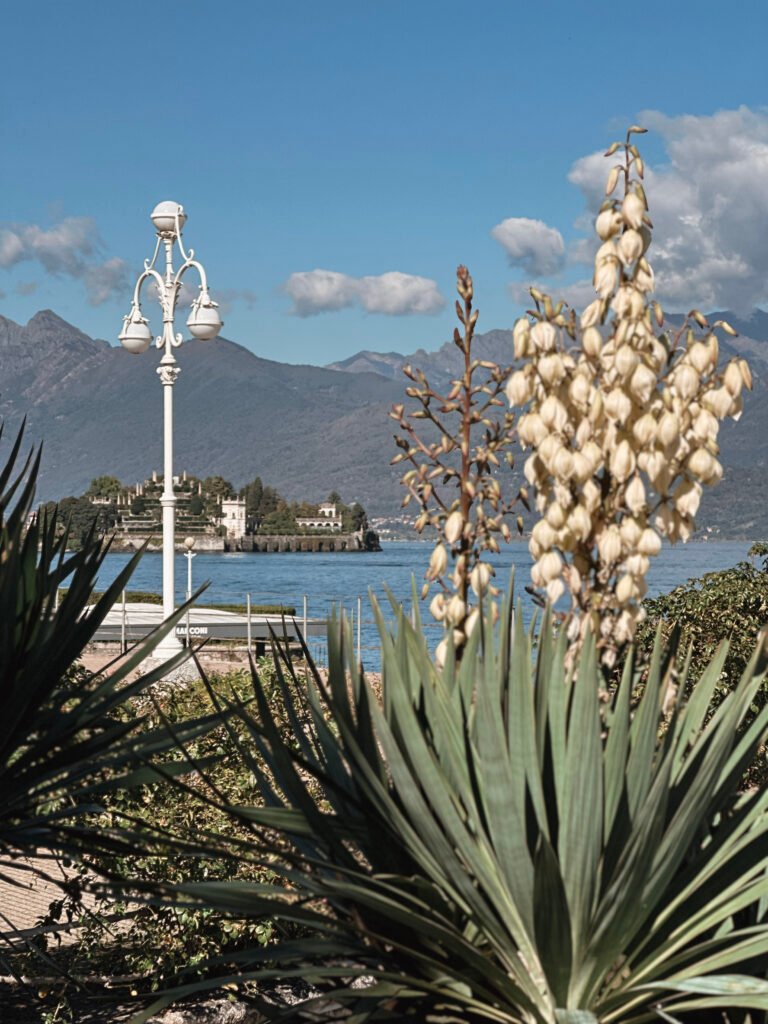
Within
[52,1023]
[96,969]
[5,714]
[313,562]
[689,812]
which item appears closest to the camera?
[689,812]

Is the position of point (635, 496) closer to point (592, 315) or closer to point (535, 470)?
point (535, 470)

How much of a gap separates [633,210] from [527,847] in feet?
4.52

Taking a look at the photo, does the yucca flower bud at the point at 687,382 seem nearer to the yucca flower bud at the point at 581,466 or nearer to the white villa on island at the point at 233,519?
the yucca flower bud at the point at 581,466

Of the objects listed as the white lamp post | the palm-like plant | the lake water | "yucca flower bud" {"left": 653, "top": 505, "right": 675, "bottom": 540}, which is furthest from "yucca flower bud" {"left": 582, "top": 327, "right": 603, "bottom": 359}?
the lake water

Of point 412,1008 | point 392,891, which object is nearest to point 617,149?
point 392,891

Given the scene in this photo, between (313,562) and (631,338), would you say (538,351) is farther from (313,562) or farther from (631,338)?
(313,562)

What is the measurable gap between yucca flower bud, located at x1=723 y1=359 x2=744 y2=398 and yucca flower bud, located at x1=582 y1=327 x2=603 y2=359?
0.27 m

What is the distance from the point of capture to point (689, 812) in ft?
9.18

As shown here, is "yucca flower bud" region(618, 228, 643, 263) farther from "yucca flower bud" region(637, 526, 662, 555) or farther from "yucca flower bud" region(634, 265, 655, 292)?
"yucca flower bud" region(637, 526, 662, 555)

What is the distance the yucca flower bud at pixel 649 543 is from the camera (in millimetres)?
2760

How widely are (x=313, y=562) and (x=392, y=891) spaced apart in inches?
5599

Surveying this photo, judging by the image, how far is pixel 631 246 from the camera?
2859 millimetres

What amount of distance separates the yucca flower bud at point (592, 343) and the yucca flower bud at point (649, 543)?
1.27 ft

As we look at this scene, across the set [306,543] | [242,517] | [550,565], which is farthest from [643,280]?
[306,543]
